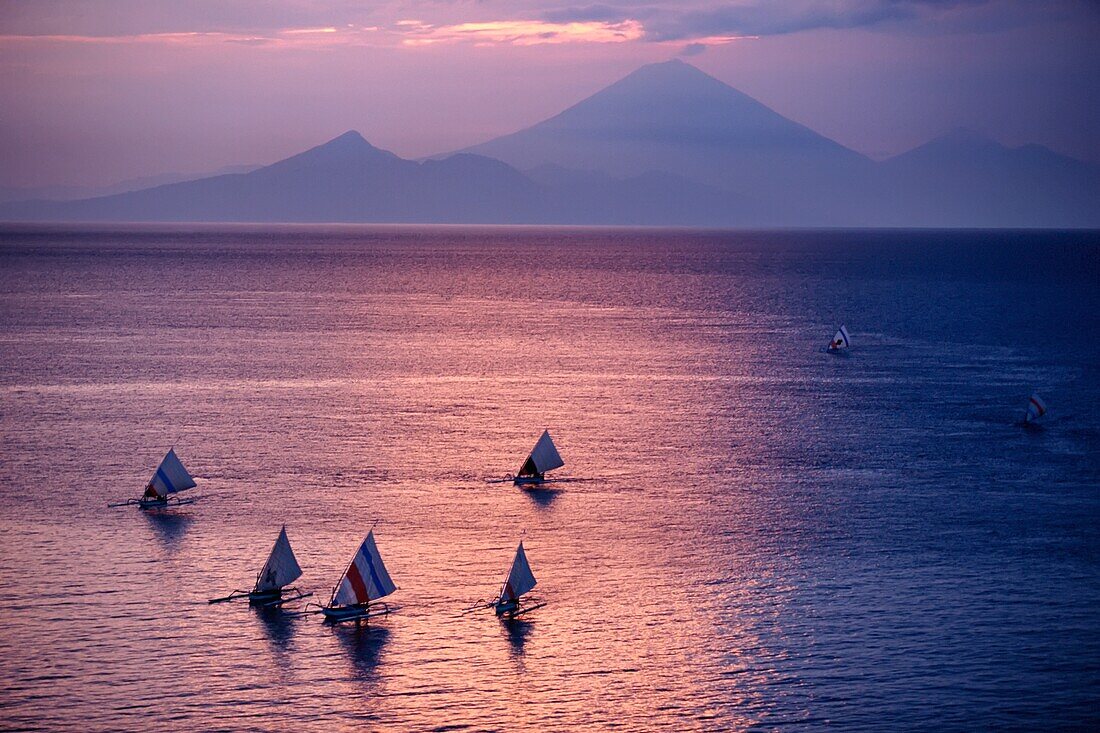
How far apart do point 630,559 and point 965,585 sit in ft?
65.9

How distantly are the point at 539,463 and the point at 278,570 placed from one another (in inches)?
1200

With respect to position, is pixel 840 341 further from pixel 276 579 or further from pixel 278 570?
pixel 276 579

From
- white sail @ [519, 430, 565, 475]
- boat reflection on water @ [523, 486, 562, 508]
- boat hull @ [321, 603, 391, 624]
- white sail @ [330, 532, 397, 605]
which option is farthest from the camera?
white sail @ [519, 430, 565, 475]

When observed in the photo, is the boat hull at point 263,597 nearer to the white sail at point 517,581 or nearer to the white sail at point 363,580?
the white sail at point 363,580

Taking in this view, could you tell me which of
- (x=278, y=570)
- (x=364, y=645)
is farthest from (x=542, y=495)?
(x=364, y=645)

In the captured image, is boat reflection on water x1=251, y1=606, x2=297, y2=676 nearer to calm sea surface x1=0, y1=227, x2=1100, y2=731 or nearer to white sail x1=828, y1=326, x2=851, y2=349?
calm sea surface x1=0, y1=227, x2=1100, y2=731

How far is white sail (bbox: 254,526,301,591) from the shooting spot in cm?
7106

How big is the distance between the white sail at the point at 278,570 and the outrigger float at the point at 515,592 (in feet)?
34.3

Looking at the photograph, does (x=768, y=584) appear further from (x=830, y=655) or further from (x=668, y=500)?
(x=668, y=500)

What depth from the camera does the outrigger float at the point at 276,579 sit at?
71000 mm

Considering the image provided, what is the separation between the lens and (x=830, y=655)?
214ft

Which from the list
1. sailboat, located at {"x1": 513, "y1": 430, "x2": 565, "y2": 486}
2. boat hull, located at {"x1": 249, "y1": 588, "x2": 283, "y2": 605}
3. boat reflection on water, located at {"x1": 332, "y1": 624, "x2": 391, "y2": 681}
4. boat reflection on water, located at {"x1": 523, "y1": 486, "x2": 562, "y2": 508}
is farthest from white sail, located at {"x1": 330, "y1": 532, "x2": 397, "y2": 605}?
sailboat, located at {"x1": 513, "y1": 430, "x2": 565, "y2": 486}

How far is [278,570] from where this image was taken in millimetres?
71375

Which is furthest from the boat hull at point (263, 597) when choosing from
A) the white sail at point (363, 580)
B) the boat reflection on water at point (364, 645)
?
the boat reflection on water at point (364, 645)
